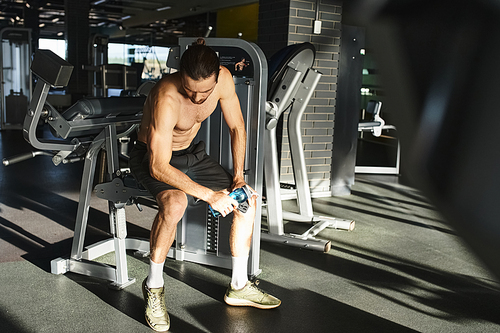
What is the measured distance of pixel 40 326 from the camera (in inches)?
77.3

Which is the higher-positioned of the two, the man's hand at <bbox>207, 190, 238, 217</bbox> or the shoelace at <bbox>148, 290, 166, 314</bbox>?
the man's hand at <bbox>207, 190, 238, 217</bbox>

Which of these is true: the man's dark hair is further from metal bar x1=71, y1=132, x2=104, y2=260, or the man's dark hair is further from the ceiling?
the ceiling

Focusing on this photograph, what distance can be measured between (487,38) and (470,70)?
0.02 m

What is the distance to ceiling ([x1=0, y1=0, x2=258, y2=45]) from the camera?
9.88 m

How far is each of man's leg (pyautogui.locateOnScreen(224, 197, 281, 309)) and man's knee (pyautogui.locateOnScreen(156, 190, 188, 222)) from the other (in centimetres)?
30

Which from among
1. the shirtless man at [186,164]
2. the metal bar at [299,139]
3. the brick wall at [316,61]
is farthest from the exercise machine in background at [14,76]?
the shirtless man at [186,164]

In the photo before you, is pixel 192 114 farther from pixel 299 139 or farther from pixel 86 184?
pixel 299 139

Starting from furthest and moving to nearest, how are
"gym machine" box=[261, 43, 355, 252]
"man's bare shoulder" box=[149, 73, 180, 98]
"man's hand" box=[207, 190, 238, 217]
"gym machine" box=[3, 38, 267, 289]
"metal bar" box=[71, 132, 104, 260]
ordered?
"gym machine" box=[261, 43, 355, 252] < "metal bar" box=[71, 132, 104, 260] < "gym machine" box=[3, 38, 267, 289] < "man's bare shoulder" box=[149, 73, 180, 98] < "man's hand" box=[207, 190, 238, 217]

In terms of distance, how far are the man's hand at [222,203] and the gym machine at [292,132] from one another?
905 mm

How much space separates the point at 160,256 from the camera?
79.4 inches

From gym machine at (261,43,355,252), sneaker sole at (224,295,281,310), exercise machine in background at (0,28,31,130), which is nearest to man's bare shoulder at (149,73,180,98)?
gym machine at (261,43,355,252)

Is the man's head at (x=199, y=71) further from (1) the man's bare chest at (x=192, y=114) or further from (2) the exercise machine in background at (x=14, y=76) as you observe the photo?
(2) the exercise machine in background at (x=14, y=76)

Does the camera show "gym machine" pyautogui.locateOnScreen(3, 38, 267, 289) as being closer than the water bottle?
No

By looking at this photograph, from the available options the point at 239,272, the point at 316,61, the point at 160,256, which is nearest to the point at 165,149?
the point at 160,256
